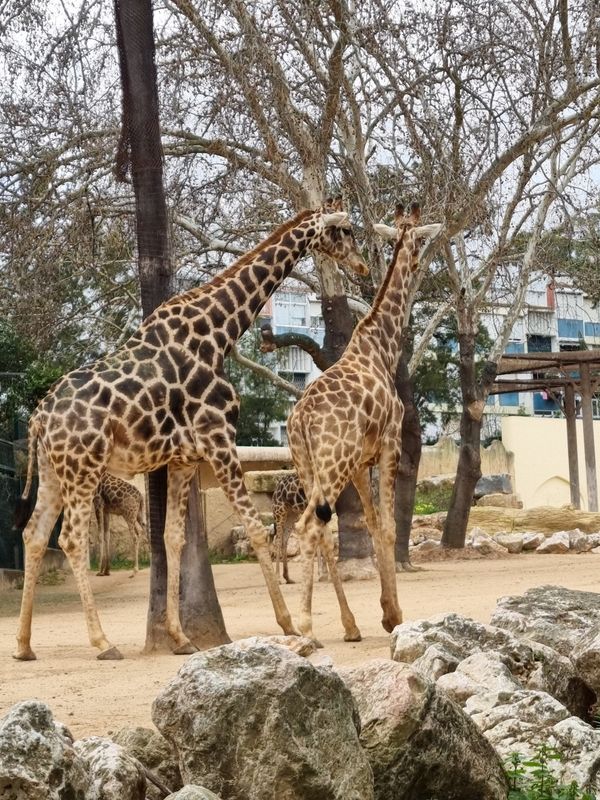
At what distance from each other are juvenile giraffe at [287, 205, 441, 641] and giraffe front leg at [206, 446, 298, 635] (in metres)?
0.18

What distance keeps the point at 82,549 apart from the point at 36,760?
16.4ft

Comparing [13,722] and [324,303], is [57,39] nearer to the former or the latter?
[324,303]

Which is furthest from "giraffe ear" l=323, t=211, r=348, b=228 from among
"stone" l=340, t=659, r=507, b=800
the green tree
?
the green tree

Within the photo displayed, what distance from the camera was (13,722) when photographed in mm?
4414

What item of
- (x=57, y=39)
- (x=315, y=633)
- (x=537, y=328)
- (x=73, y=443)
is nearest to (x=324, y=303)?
(x=57, y=39)

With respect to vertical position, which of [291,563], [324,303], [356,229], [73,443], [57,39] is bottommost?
[291,563]

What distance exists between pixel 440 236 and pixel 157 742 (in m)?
12.6

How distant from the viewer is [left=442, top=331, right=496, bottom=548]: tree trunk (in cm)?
2145

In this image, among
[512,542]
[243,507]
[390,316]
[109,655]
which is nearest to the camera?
[109,655]

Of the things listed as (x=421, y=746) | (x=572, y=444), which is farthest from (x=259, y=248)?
(x=572, y=444)

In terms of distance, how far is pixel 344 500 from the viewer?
18.0 metres

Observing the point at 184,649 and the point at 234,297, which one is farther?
the point at 234,297

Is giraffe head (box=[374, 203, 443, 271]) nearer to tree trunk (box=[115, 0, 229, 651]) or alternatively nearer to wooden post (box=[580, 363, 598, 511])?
tree trunk (box=[115, 0, 229, 651])

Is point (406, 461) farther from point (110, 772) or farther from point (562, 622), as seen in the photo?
point (110, 772)
